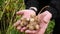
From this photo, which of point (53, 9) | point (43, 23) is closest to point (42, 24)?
point (43, 23)

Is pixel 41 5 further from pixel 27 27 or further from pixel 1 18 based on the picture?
pixel 1 18

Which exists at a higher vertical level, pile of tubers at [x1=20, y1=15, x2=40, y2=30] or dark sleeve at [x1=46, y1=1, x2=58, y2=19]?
dark sleeve at [x1=46, y1=1, x2=58, y2=19]

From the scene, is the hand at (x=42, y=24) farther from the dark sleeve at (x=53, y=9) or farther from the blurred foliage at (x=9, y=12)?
the blurred foliage at (x=9, y=12)

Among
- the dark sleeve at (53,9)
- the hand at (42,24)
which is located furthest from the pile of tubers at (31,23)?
the dark sleeve at (53,9)

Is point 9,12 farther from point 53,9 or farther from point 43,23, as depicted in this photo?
point 43,23

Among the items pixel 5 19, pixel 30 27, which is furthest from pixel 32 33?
pixel 5 19

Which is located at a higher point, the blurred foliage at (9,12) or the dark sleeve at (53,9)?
the dark sleeve at (53,9)

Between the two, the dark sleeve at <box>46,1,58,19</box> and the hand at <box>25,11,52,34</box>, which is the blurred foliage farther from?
the hand at <box>25,11,52,34</box>

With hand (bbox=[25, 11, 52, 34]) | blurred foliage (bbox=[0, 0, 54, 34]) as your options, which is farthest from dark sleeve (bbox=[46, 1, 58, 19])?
blurred foliage (bbox=[0, 0, 54, 34])
